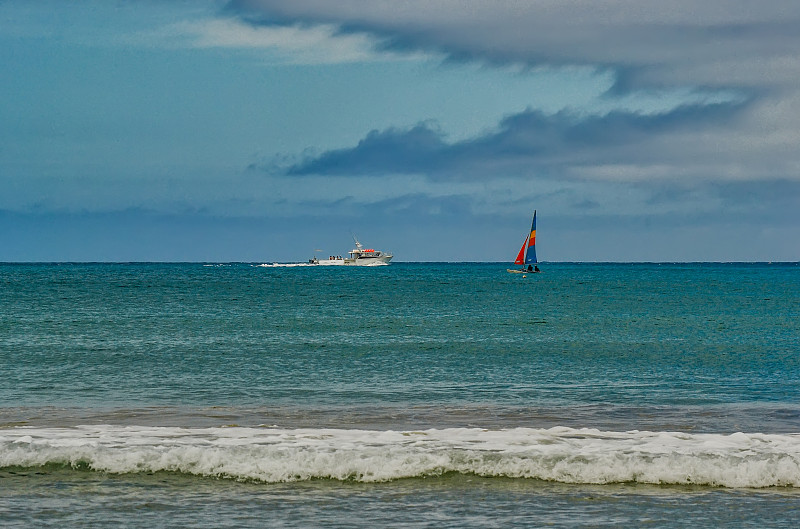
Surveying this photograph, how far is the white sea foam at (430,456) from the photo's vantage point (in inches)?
587

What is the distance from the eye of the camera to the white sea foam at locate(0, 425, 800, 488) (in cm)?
1490

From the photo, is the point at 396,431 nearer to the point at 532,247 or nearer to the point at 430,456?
the point at 430,456

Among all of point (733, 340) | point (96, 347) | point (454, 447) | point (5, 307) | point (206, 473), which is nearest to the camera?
point (206, 473)

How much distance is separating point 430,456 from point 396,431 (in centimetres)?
357

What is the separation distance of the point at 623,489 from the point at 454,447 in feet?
11.3

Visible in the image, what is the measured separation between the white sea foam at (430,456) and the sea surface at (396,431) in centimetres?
4

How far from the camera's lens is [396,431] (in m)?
19.0

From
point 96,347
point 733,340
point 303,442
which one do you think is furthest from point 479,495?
point 733,340

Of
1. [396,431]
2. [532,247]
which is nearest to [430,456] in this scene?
[396,431]

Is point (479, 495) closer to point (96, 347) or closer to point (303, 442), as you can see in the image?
point (303, 442)

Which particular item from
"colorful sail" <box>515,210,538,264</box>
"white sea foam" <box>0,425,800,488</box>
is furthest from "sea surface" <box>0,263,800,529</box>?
"colorful sail" <box>515,210,538,264</box>

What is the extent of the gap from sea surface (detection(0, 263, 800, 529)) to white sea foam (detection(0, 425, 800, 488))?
4 cm

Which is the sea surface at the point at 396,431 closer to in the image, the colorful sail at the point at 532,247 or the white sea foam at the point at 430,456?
the white sea foam at the point at 430,456

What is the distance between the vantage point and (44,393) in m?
26.3
